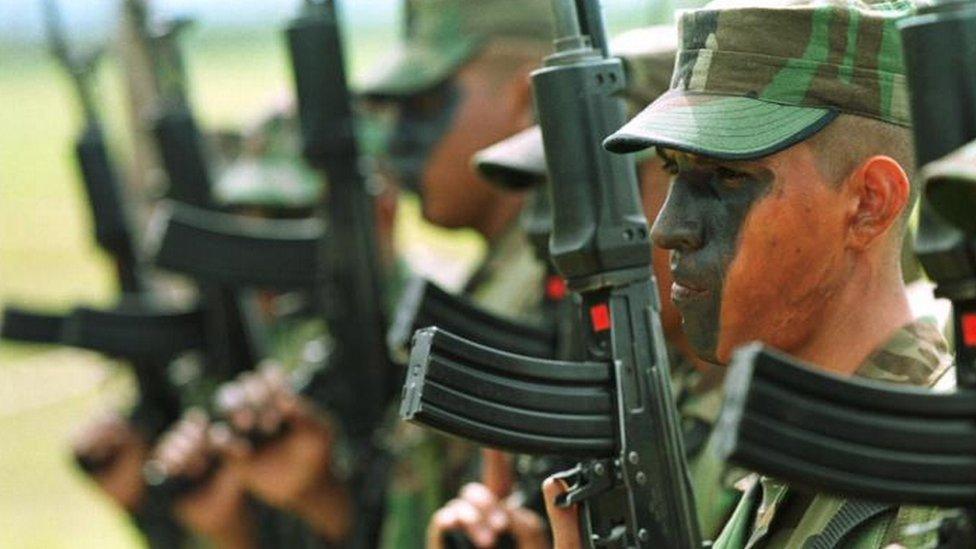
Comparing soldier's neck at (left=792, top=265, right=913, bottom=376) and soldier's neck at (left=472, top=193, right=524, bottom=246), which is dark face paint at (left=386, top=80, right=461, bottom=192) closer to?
soldier's neck at (left=472, top=193, right=524, bottom=246)

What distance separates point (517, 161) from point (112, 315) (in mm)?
4074

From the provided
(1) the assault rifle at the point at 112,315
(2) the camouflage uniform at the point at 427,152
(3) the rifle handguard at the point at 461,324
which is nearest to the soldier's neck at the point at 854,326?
(3) the rifle handguard at the point at 461,324

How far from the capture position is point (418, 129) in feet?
22.4

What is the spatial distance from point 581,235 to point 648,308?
173 millimetres

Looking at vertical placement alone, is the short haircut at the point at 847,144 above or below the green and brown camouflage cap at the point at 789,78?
below

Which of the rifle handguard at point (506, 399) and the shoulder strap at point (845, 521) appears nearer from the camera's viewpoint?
the shoulder strap at point (845, 521)

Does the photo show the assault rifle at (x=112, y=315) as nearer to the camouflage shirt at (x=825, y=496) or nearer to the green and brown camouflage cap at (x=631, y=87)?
the green and brown camouflage cap at (x=631, y=87)

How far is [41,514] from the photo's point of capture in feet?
39.7

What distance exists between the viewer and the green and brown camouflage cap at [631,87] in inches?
196

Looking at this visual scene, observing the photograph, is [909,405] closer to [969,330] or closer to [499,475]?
[969,330]

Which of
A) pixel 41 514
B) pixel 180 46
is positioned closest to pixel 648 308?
pixel 180 46

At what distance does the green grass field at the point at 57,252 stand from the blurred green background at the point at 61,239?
2cm

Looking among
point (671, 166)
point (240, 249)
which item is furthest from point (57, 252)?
point (671, 166)

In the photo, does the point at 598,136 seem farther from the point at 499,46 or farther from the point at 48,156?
the point at 48,156
